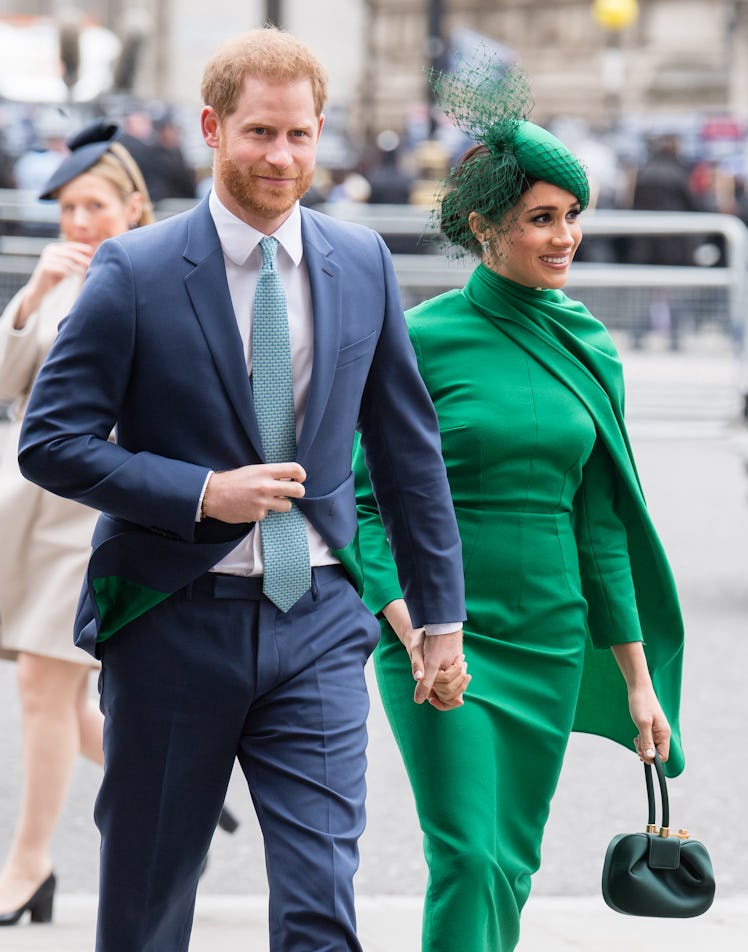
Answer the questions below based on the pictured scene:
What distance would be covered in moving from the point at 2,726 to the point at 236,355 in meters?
4.01

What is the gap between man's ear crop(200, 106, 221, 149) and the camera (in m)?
3.08

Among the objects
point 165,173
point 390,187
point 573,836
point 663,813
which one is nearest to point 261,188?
point 663,813

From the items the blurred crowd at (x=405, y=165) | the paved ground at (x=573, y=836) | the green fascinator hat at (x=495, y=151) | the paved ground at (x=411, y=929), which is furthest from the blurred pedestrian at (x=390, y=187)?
the green fascinator hat at (x=495, y=151)

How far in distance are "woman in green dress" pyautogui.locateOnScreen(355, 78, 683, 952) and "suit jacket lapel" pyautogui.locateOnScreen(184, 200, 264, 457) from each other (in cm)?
68

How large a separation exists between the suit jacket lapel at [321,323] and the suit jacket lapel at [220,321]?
97mm

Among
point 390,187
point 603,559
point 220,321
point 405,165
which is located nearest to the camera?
point 220,321

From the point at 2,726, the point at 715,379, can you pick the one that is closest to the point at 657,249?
the point at 715,379

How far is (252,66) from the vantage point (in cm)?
301

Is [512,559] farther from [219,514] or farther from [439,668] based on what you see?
[219,514]

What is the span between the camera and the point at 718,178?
22250 millimetres

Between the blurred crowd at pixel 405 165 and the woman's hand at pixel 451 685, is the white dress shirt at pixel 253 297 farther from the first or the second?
the blurred crowd at pixel 405 165

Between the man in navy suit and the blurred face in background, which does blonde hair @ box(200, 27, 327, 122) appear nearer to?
the man in navy suit

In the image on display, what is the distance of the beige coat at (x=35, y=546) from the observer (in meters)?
4.52

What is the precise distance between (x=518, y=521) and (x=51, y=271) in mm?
1513
